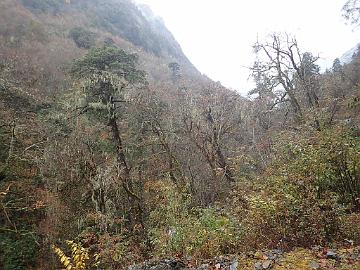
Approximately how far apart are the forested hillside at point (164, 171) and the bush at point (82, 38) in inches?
242

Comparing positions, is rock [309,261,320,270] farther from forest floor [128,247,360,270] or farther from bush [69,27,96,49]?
bush [69,27,96,49]

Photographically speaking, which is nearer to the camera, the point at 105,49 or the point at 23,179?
the point at 23,179

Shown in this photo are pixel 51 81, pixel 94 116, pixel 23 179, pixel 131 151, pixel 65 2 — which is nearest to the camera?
pixel 94 116

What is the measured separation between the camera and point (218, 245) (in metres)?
6.61

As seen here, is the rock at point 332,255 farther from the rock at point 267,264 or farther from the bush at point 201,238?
the bush at point 201,238

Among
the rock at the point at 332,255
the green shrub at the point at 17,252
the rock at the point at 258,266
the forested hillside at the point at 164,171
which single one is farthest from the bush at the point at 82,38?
the rock at the point at 332,255

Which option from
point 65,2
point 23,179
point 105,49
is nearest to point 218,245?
point 23,179

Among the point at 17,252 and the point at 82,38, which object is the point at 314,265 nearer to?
the point at 17,252

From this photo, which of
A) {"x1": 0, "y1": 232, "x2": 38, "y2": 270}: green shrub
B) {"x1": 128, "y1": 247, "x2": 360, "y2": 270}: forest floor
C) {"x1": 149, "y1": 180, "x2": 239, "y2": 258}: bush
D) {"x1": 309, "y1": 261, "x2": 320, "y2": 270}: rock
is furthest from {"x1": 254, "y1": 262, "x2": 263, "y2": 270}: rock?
{"x1": 0, "y1": 232, "x2": 38, "y2": 270}: green shrub

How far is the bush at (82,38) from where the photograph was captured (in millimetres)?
39438

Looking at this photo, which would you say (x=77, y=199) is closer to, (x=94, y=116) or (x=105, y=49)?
(x=94, y=116)

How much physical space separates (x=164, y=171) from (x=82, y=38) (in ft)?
94.1

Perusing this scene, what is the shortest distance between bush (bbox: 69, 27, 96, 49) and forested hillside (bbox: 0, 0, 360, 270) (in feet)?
20.1

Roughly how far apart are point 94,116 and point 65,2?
4770 centimetres
